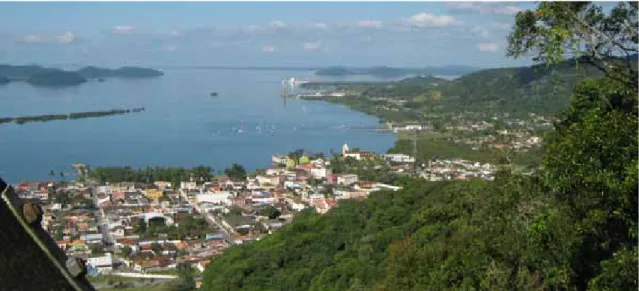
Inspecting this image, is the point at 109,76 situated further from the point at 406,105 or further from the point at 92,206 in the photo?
the point at 92,206

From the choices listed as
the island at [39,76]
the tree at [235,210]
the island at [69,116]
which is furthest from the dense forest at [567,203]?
the island at [39,76]

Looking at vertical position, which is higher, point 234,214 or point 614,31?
point 614,31

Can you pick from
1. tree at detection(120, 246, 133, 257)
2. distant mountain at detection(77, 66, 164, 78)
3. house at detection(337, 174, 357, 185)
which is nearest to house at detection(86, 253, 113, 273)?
tree at detection(120, 246, 133, 257)

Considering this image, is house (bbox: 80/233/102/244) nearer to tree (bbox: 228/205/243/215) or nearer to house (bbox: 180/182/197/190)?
tree (bbox: 228/205/243/215)

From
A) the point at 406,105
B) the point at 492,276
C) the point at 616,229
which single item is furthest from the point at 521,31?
the point at 406,105

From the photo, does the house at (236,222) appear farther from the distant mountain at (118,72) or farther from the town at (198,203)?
the distant mountain at (118,72)

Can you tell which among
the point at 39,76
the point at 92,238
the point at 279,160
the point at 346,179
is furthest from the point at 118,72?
the point at 92,238
